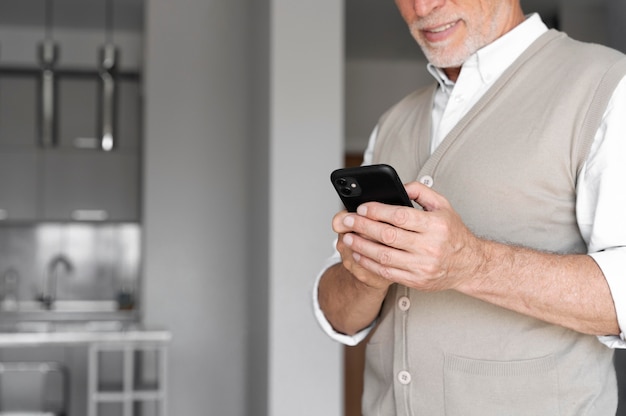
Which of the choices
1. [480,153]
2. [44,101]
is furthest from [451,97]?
[44,101]

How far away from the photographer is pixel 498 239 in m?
1.19

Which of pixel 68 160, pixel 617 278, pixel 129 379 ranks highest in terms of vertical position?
pixel 68 160

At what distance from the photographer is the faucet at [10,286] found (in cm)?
A: 619

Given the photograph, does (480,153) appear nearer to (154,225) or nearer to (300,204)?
(300,204)

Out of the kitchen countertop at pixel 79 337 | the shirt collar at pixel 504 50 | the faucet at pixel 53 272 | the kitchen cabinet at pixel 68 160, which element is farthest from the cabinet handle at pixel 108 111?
the shirt collar at pixel 504 50

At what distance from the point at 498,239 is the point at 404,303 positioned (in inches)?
6.8

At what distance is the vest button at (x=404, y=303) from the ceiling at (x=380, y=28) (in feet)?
13.7

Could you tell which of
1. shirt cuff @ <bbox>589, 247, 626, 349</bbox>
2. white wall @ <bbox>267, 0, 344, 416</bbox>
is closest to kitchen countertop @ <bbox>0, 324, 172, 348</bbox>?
white wall @ <bbox>267, 0, 344, 416</bbox>

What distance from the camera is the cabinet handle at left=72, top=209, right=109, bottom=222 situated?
6133 mm

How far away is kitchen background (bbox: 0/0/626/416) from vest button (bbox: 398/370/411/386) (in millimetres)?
802

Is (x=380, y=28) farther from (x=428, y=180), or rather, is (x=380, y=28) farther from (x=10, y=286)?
(x=428, y=180)

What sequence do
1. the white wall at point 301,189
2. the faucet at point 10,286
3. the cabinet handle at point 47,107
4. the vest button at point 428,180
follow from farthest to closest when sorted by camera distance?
the faucet at point 10,286
the cabinet handle at point 47,107
the white wall at point 301,189
the vest button at point 428,180

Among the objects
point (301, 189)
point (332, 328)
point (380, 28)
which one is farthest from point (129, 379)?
point (332, 328)

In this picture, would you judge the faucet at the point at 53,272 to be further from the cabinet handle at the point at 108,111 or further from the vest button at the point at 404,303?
the vest button at the point at 404,303
